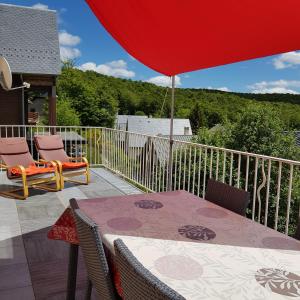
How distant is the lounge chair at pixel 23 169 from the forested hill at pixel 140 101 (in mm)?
21180

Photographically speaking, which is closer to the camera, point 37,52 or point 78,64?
point 37,52

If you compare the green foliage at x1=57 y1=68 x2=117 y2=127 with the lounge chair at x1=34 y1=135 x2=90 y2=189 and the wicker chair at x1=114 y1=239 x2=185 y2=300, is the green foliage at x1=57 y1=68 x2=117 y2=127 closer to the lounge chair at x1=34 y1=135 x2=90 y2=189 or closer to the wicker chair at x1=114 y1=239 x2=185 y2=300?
the lounge chair at x1=34 y1=135 x2=90 y2=189

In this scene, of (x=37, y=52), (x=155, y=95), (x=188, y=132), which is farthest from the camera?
(x=155, y=95)

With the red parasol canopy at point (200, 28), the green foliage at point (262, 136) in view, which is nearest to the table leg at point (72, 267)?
the red parasol canopy at point (200, 28)

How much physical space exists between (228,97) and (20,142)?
5174 cm

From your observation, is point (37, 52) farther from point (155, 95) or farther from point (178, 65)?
point (155, 95)

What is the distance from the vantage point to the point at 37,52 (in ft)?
38.1

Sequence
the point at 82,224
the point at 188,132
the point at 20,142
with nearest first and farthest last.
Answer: the point at 82,224, the point at 20,142, the point at 188,132

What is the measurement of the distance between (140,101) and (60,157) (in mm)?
51764

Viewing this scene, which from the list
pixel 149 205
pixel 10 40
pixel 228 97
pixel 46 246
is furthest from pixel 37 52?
pixel 228 97

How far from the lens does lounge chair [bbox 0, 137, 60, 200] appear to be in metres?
5.54

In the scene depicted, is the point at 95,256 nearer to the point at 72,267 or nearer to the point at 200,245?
the point at 200,245

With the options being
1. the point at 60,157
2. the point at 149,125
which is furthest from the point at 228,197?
the point at 149,125

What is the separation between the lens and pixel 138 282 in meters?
1.09
